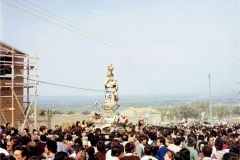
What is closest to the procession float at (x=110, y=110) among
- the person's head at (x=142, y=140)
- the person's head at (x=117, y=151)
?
the person's head at (x=142, y=140)

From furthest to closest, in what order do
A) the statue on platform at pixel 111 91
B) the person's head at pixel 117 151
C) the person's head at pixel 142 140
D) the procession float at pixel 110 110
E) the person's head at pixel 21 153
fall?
the statue on platform at pixel 111 91 < the procession float at pixel 110 110 < the person's head at pixel 142 140 < the person's head at pixel 117 151 < the person's head at pixel 21 153

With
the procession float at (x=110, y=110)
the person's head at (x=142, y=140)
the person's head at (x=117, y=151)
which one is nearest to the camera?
the person's head at (x=117, y=151)

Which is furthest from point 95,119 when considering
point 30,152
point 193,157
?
point 30,152

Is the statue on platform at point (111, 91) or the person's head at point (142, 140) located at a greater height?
the statue on platform at point (111, 91)

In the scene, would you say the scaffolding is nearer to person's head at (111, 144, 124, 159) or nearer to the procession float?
the procession float

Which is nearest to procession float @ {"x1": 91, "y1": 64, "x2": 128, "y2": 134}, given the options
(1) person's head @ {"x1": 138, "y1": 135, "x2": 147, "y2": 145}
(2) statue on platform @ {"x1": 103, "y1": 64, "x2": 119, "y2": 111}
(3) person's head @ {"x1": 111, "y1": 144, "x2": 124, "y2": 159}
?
(2) statue on platform @ {"x1": 103, "y1": 64, "x2": 119, "y2": 111}

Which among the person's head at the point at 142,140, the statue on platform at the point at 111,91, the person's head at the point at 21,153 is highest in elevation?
the statue on platform at the point at 111,91

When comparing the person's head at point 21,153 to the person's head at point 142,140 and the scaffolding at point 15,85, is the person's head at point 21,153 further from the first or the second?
the scaffolding at point 15,85

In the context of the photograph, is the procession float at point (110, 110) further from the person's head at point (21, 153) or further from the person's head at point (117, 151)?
the person's head at point (21, 153)

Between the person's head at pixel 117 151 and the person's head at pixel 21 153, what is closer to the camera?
the person's head at pixel 21 153

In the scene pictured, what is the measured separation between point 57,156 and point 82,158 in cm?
71

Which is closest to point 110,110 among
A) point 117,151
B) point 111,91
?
point 111,91

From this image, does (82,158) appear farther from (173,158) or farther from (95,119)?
(95,119)

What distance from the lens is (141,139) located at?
815 cm
